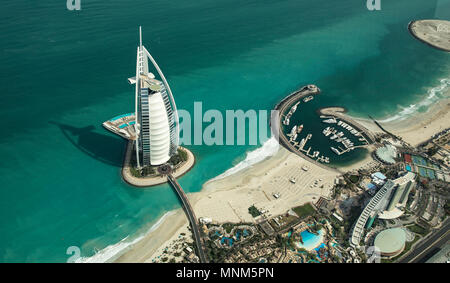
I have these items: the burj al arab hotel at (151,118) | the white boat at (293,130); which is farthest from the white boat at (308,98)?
the burj al arab hotel at (151,118)

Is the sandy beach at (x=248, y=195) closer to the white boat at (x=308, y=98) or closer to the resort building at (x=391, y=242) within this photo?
the resort building at (x=391, y=242)

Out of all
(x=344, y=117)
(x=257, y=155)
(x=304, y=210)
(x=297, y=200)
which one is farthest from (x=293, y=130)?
(x=304, y=210)

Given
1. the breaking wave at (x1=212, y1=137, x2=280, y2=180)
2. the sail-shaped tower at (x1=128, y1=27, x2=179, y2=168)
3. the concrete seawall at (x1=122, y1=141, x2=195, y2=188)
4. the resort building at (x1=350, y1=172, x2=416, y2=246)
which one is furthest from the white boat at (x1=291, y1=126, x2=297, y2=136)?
the sail-shaped tower at (x1=128, y1=27, x2=179, y2=168)

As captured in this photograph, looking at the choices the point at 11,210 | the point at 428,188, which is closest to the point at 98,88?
the point at 11,210

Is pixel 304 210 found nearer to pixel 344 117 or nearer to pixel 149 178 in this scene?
pixel 149 178

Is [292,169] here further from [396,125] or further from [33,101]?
[33,101]

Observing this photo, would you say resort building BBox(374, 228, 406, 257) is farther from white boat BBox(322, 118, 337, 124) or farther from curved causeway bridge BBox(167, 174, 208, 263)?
white boat BBox(322, 118, 337, 124)
